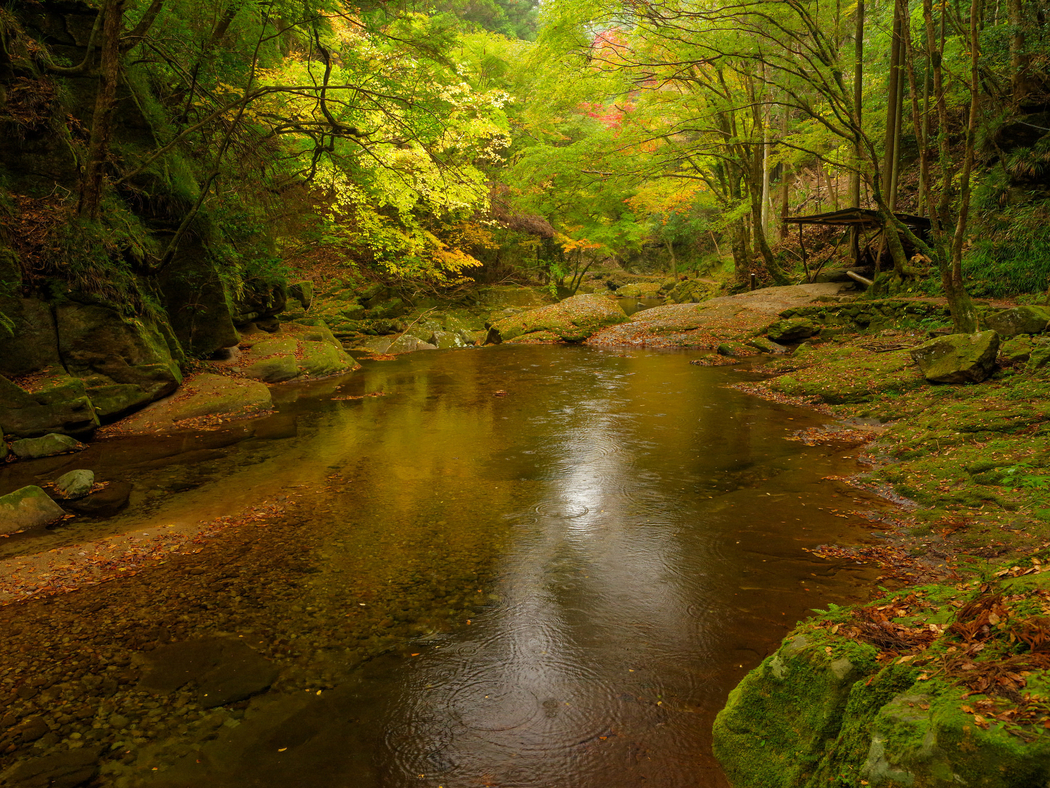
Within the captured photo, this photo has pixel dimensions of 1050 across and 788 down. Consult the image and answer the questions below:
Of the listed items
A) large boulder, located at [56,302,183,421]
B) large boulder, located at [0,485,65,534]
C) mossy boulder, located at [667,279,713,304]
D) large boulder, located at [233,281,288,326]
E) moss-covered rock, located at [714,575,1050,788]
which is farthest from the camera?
mossy boulder, located at [667,279,713,304]

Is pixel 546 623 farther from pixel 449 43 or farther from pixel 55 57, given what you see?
pixel 55 57

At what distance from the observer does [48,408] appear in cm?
762

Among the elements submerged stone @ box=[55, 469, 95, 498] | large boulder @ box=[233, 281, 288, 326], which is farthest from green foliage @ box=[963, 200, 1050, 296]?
large boulder @ box=[233, 281, 288, 326]

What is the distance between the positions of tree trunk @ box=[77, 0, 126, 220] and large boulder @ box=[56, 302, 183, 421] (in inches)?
66.5

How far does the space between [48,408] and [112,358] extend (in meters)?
1.37

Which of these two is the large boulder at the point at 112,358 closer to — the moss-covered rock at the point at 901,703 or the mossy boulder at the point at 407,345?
the mossy boulder at the point at 407,345

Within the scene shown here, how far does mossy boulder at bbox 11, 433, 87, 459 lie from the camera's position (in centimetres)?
720

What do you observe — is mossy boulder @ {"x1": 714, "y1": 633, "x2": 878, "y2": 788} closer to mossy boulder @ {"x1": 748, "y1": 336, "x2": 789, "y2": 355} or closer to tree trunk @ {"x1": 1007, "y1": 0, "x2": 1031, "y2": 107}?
mossy boulder @ {"x1": 748, "y1": 336, "x2": 789, "y2": 355}

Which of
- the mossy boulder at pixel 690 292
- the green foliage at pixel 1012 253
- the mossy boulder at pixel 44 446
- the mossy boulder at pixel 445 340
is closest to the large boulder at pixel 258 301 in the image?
the mossy boulder at pixel 445 340

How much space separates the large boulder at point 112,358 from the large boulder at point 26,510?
10.9 ft

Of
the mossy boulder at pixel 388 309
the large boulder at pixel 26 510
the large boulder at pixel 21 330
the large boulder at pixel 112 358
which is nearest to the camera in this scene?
the large boulder at pixel 26 510

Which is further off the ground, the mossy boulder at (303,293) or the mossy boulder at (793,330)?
the mossy boulder at (303,293)

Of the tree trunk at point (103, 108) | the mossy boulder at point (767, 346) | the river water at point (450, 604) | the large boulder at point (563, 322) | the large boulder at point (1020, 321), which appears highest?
the tree trunk at point (103, 108)

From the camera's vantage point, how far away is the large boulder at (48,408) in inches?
286
